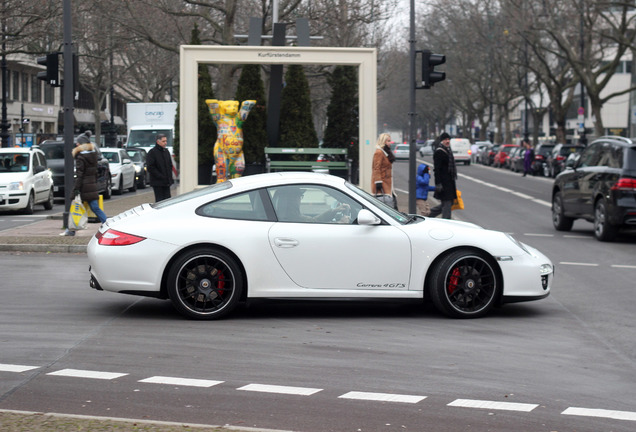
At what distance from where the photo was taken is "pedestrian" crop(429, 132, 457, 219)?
1812 cm

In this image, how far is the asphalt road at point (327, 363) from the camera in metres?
6.06

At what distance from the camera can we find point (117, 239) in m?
9.39

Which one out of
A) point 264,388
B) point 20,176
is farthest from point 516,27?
point 264,388

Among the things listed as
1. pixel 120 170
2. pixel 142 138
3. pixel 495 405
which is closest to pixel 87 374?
pixel 495 405

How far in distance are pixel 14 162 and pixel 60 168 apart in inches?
202

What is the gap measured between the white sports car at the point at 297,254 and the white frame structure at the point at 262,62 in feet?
39.0

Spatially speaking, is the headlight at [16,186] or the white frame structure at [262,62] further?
the headlight at [16,186]

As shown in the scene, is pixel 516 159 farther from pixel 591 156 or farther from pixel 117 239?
pixel 117 239

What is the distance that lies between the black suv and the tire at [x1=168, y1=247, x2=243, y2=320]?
10066 millimetres

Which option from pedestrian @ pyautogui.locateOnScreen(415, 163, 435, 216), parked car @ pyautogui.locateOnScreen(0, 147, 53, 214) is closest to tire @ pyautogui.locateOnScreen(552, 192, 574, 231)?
pedestrian @ pyautogui.locateOnScreen(415, 163, 435, 216)

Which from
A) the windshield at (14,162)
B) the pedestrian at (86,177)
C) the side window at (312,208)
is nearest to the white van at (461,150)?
the windshield at (14,162)

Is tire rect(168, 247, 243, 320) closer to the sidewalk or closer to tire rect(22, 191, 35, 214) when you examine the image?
the sidewalk

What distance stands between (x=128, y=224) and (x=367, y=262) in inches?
87.3

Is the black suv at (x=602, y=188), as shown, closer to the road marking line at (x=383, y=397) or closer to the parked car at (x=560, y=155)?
the road marking line at (x=383, y=397)
